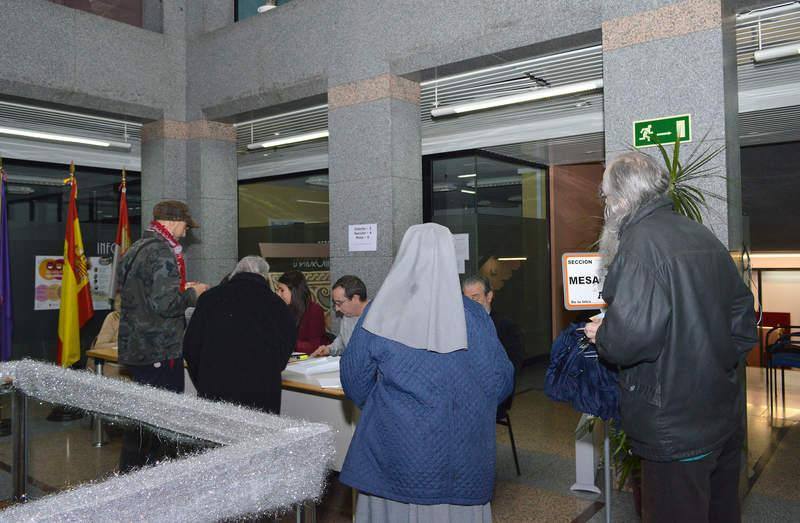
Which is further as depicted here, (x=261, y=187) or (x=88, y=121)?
(x=261, y=187)

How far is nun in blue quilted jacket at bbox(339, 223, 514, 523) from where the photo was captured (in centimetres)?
213

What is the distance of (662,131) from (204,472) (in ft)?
12.0

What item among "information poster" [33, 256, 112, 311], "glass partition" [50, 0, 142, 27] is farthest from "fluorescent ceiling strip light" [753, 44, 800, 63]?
"information poster" [33, 256, 112, 311]

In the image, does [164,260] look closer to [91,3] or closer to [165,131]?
[165,131]

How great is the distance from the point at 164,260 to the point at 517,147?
4.72 metres

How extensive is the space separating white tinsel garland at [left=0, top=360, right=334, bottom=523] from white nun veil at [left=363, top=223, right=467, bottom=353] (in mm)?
972

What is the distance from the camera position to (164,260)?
12.7 feet

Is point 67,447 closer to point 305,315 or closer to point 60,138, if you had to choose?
point 305,315

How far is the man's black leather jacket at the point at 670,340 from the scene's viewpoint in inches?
78.2

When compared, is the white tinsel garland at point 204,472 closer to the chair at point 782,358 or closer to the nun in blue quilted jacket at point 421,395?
the nun in blue quilted jacket at point 421,395

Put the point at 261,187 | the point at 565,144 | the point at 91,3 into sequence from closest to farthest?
1. the point at 91,3
2. the point at 565,144
3. the point at 261,187

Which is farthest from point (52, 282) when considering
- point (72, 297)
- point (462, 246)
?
point (462, 246)

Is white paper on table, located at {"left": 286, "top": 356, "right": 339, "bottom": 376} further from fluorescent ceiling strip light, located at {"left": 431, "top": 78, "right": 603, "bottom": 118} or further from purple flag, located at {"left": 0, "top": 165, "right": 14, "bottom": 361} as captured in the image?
purple flag, located at {"left": 0, "top": 165, "right": 14, "bottom": 361}

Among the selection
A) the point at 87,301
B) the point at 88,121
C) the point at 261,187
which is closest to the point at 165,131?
the point at 88,121
